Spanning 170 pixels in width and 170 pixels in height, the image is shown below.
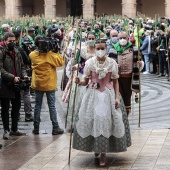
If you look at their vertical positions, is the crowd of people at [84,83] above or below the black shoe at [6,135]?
above

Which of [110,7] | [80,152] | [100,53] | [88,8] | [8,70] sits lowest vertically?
[80,152]

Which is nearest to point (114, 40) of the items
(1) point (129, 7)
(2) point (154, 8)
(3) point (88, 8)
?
(1) point (129, 7)

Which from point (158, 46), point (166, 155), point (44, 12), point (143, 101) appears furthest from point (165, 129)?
point (44, 12)

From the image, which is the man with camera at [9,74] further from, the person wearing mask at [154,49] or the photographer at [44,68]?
the person wearing mask at [154,49]

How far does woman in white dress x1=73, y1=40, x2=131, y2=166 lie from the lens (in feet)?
28.9

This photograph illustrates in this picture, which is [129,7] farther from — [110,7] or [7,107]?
[7,107]

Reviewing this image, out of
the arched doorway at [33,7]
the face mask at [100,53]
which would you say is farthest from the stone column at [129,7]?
the face mask at [100,53]

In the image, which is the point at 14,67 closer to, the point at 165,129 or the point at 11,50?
the point at 11,50

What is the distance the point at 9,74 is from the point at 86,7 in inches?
1468

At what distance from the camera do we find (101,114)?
29.0 ft

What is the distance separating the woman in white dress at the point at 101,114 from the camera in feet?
28.9

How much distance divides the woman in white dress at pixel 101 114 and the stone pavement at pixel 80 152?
0.97ft

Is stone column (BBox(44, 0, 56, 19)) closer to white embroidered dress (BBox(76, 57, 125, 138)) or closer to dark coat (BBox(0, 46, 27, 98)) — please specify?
dark coat (BBox(0, 46, 27, 98))

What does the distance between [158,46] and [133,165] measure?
13513 millimetres
